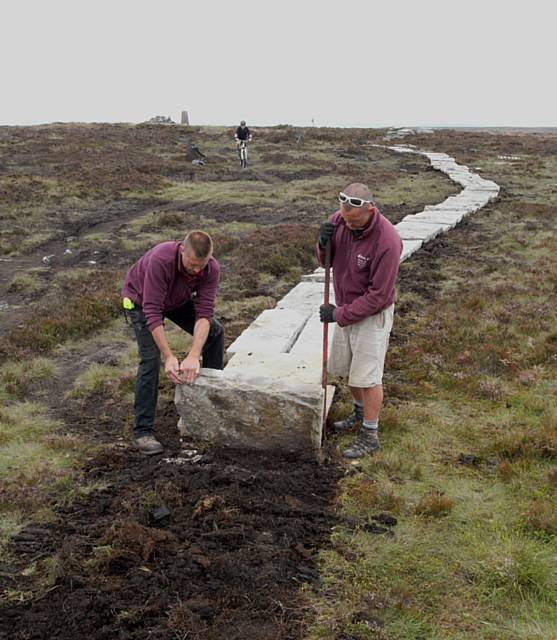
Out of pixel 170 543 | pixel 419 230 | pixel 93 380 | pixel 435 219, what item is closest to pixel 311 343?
pixel 93 380

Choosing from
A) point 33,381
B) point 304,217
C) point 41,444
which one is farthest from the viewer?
point 304,217

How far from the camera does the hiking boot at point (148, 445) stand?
5.58 metres

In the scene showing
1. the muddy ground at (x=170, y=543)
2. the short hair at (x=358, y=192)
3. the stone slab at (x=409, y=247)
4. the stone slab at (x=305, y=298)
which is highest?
the short hair at (x=358, y=192)

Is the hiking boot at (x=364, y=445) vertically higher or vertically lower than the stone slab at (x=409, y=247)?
lower

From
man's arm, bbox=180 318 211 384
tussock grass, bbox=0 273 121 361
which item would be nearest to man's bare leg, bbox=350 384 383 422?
man's arm, bbox=180 318 211 384

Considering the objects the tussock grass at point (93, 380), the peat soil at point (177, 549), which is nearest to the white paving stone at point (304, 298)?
the tussock grass at point (93, 380)

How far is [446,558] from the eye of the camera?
4.18 meters

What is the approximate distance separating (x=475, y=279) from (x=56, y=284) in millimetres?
7907

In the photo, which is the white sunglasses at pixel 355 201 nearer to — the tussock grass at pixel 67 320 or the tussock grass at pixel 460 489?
the tussock grass at pixel 460 489

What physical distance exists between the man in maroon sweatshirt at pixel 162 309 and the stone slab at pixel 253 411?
25cm

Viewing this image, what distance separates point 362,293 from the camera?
5.41 m

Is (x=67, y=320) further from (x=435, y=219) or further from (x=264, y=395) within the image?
(x=435, y=219)

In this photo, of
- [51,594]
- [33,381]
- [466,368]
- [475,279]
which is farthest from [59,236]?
[51,594]

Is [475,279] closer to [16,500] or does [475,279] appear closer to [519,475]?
[519,475]
